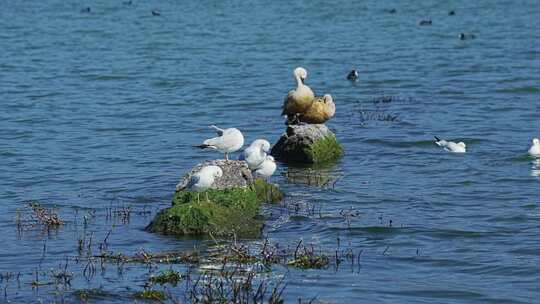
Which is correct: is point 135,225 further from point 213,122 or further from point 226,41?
point 226,41

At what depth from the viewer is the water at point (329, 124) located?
45.8 feet

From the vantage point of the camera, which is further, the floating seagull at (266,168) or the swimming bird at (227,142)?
the floating seagull at (266,168)

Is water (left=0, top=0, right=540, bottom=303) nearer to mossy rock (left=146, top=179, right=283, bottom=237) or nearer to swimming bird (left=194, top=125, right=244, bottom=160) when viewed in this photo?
mossy rock (left=146, top=179, right=283, bottom=237)

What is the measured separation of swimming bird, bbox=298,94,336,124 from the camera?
71.3 feet

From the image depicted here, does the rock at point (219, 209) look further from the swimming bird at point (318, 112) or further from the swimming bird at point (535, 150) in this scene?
the swimming bird at point (535, 150)

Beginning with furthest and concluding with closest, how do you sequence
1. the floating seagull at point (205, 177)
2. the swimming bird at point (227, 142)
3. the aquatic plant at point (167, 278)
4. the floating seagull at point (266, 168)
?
1. the floating seagull at point (266, 168)
2. the swimming bird at point (227, 142)
3. the floating seagull at point (205, 177)
4. the aquatic plant at point (167, 278)

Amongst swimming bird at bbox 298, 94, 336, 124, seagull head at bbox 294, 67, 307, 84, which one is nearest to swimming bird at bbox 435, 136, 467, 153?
swimming bird at bbox 298, 94, 336, 124

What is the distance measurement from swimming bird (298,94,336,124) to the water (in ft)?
2.83

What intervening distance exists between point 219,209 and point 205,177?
2.01 ft

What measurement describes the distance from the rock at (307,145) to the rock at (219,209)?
3965 millimetres

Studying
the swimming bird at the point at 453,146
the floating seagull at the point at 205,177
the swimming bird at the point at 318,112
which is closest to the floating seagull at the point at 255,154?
the floating seagull at the point at 205,177

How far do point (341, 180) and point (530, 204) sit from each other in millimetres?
3443

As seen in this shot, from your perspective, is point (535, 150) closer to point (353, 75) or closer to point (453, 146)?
point (453, 146)

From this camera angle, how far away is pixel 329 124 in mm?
25297
